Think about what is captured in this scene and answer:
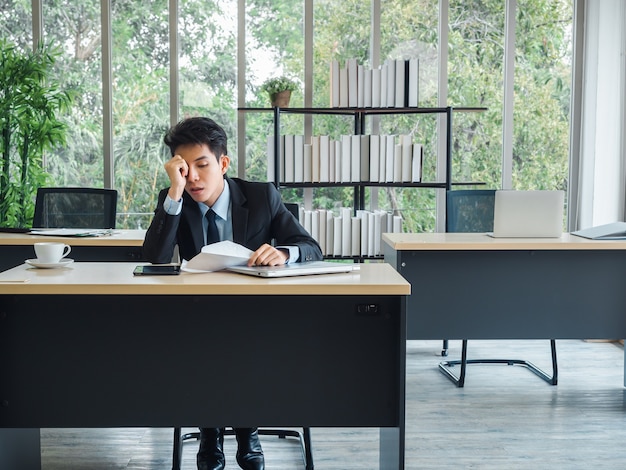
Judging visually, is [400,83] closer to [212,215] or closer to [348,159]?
[348,159]

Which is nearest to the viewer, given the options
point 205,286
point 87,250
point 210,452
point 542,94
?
point 205,286

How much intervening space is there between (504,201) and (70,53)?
3443 millimetres

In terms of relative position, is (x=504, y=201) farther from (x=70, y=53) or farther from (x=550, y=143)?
(x=70, y=53)

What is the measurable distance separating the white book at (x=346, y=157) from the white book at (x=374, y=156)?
14 centimetres

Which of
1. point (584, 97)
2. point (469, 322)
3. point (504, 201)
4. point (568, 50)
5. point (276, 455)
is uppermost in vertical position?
point (568, 50)

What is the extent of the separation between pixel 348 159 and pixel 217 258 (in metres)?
2.93

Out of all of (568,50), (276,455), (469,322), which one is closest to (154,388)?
(276,455)

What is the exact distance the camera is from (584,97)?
215 inches

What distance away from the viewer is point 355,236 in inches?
201

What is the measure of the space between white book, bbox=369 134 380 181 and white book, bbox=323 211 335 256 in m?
0.36

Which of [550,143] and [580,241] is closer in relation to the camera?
[580,241]

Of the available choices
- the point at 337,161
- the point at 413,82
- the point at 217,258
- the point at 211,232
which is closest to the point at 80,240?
the point at 211,232

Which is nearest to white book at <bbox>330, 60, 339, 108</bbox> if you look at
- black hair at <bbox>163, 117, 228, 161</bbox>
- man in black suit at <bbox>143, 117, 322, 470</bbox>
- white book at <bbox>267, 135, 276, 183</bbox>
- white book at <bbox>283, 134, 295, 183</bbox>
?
white book at <bbox>283, 134, 295, 183</bbox>

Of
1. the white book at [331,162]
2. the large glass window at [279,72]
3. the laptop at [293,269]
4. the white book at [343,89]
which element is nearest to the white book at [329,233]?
the white book at [331,162]
